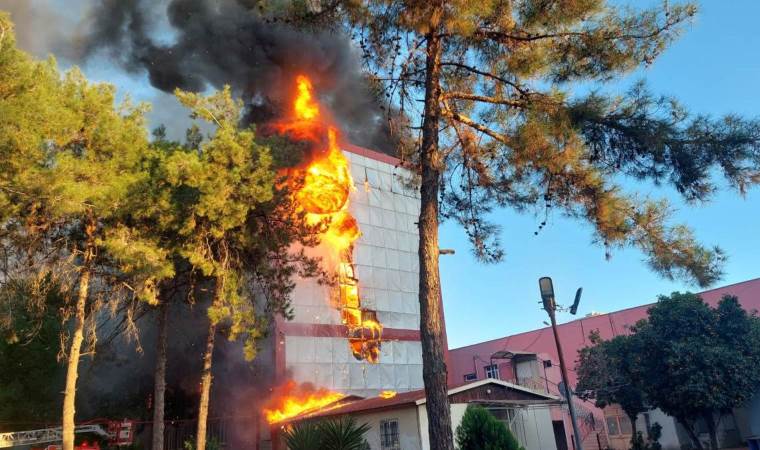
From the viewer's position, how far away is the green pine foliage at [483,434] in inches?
478

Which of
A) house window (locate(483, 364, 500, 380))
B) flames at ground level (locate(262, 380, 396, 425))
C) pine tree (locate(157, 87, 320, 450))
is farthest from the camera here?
house window (locate(483, 364, 500, 380))

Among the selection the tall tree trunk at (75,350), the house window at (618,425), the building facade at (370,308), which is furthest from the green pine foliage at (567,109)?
the house window at (618,425)

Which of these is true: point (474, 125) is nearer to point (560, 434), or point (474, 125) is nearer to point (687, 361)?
point (687, 361)

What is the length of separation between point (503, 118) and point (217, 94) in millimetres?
9250

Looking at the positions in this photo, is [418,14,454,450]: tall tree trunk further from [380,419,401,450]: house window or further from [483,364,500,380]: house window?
[483,364,500,380]: house window

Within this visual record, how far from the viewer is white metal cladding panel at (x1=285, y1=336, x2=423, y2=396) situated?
27141 millimetres

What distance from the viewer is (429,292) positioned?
8844mm

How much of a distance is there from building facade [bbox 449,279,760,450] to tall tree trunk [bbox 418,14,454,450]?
81.2ft

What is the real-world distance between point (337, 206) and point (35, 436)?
17.4 metres

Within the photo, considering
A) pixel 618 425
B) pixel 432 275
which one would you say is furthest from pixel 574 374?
pixel 432 275

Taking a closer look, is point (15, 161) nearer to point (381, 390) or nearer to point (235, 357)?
point (235, 357)

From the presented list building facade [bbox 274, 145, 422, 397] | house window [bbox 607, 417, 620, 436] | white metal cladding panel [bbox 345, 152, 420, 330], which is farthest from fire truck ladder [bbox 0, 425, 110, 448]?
house window [bbox 607, 417, 620, 436]

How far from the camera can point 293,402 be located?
25672mm

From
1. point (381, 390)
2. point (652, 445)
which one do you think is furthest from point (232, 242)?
point (652, 445)
